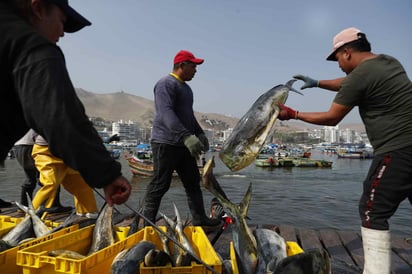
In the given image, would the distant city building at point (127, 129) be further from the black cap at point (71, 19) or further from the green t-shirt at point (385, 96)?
the black cap at point (71, 19)

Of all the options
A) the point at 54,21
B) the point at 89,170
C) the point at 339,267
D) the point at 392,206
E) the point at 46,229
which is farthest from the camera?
the point at 46,229

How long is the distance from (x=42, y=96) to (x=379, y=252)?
2.84m

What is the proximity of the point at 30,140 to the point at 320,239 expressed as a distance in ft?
17.0

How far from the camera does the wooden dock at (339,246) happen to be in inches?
135

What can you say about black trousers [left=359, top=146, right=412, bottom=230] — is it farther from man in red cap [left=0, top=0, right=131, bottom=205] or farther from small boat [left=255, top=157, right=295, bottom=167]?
small boat [left=255, top=157, right=295, bottom=167]

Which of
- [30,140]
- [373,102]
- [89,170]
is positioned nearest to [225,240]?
[373,102]

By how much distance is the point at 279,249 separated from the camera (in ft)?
9.82

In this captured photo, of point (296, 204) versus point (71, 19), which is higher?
point (71, 19)

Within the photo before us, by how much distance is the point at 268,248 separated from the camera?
300 cm

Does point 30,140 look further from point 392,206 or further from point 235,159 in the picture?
point 392,206

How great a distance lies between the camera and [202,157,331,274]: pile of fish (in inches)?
86.5

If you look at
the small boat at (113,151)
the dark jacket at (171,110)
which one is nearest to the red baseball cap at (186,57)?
the dark jacket at (171,110)

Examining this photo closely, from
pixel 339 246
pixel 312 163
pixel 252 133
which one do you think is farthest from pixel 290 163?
pixel 252 133

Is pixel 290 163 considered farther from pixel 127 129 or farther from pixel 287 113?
pixel 127 129
